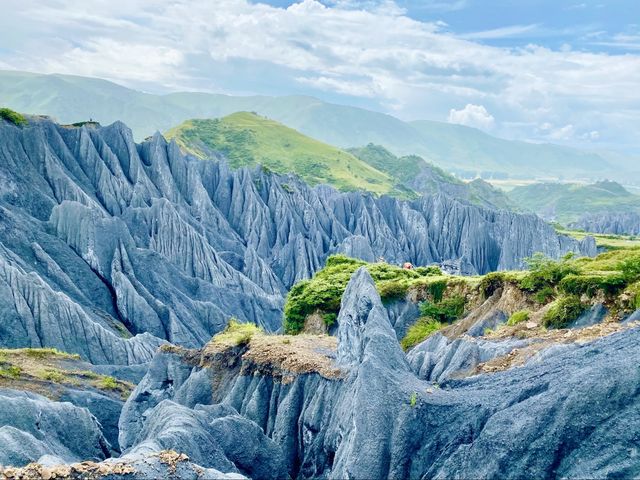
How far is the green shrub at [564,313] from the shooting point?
19.7 metres

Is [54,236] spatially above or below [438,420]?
below

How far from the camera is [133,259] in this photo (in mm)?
55375

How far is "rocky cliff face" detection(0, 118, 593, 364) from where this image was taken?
1614 inches

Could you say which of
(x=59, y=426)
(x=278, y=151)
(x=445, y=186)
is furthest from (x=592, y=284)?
(x=445, y=186)

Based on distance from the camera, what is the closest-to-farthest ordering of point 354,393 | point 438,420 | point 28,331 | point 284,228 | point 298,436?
point 438,420
point 354,393
point 298,436
point 28,331
point 284,228

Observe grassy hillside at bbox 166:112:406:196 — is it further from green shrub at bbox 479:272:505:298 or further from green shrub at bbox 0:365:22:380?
green shrub at bbox 479:272:505:298

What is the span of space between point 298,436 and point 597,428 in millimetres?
8712

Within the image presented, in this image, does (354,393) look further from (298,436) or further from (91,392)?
(91,392)

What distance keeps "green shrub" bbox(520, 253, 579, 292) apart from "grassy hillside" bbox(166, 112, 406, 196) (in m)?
121

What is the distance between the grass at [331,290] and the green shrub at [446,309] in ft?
4.85

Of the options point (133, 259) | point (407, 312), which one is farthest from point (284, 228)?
point (407, 312)

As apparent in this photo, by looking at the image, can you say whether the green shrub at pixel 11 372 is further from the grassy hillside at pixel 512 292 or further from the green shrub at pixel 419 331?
the green shrub at pixel 419 331

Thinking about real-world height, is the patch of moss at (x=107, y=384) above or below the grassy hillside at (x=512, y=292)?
below

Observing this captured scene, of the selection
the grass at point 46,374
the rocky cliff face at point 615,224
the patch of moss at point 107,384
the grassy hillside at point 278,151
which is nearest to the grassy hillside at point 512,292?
the patch of moss at point 107,384
